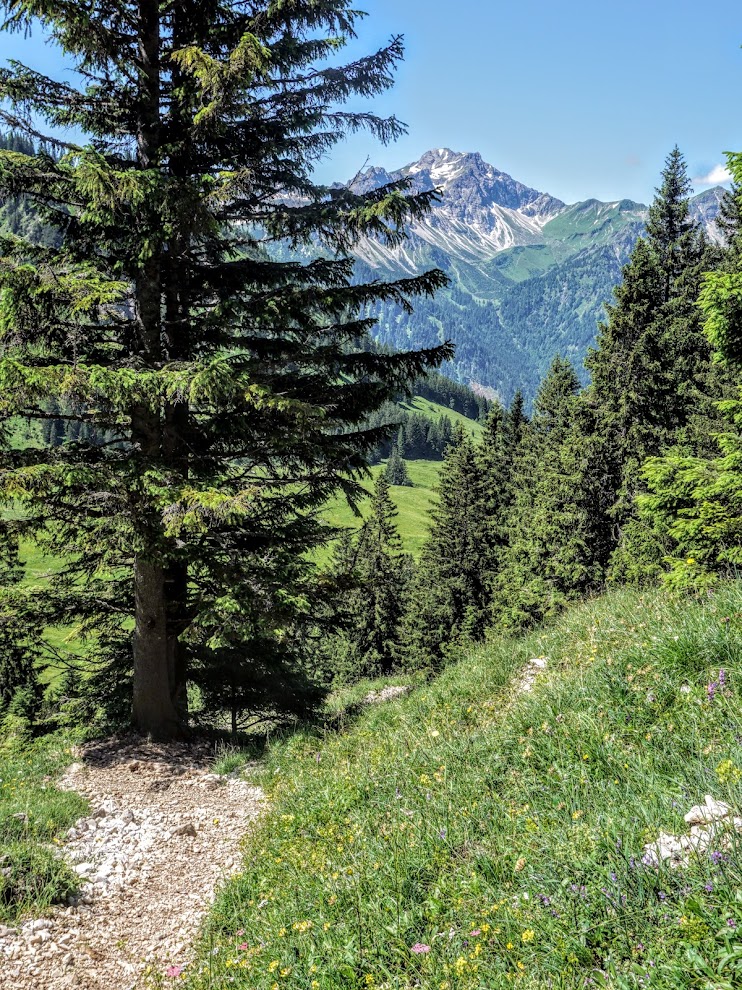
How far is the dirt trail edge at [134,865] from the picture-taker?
5168 mm

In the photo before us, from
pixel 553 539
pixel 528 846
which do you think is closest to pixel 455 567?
pixel 553 539

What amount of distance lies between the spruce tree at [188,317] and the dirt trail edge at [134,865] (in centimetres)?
160

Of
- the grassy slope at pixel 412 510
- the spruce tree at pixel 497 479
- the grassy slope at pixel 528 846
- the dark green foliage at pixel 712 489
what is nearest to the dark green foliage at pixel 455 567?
the spruce tree at pixel 497 479

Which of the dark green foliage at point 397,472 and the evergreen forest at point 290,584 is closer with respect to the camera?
the evergreen forest at point 290,584

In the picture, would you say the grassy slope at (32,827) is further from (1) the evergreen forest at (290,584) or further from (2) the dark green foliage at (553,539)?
(2) the dark green foliage at (553,539)

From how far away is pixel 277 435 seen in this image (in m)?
9.07

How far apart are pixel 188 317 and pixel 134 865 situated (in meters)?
7.89

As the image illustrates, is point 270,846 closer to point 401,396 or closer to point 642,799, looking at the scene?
point 642,799

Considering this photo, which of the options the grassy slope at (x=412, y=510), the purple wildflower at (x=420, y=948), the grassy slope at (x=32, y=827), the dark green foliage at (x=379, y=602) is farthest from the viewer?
the grassy slope at (x=412, y=510)

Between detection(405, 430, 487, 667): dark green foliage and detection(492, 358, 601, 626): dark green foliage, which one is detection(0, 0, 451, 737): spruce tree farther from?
detection(405, 430, 487, 667): dark green foliage

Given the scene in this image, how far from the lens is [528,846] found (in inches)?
150

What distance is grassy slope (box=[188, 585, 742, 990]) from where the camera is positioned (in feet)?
9.53

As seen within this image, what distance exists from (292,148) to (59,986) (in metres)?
11.4

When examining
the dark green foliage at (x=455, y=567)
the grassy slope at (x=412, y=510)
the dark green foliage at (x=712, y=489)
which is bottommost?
the grassy slope at (x=412, y=510)
